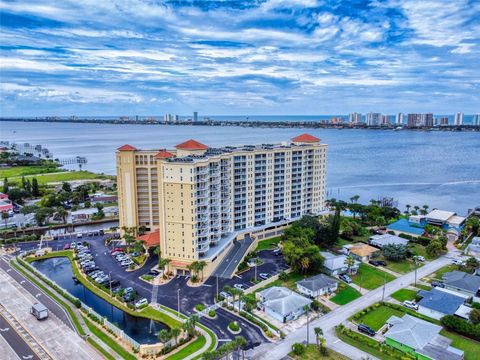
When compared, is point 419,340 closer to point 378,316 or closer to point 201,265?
point 378,316

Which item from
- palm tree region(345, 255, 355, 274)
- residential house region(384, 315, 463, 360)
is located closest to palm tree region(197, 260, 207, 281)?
palm tree region(345, 255, 355, 274)

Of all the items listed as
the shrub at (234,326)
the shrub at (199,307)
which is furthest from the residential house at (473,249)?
the shrub at (199,307)

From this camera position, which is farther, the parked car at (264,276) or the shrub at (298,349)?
the parked car at (264,276)

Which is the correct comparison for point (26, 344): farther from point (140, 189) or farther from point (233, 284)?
point (140, 189)

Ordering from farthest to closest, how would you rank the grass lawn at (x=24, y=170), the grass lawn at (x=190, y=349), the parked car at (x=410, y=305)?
the grass lawn at (x=24, y=170) → the parked car at (x=410, y=305) → the grass lawn at (x=190, y=349)

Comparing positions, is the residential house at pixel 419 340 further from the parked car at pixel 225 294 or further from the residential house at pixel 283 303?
the parked car at pixel 225 294

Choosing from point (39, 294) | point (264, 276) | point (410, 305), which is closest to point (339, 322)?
point (410, 305)

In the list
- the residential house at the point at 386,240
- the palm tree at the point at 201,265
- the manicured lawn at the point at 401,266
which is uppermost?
the palm tree at the point at 201,265

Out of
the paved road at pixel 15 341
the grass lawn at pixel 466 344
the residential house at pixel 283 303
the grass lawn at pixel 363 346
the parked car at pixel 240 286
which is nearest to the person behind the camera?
the paved road at pixel 15 341
